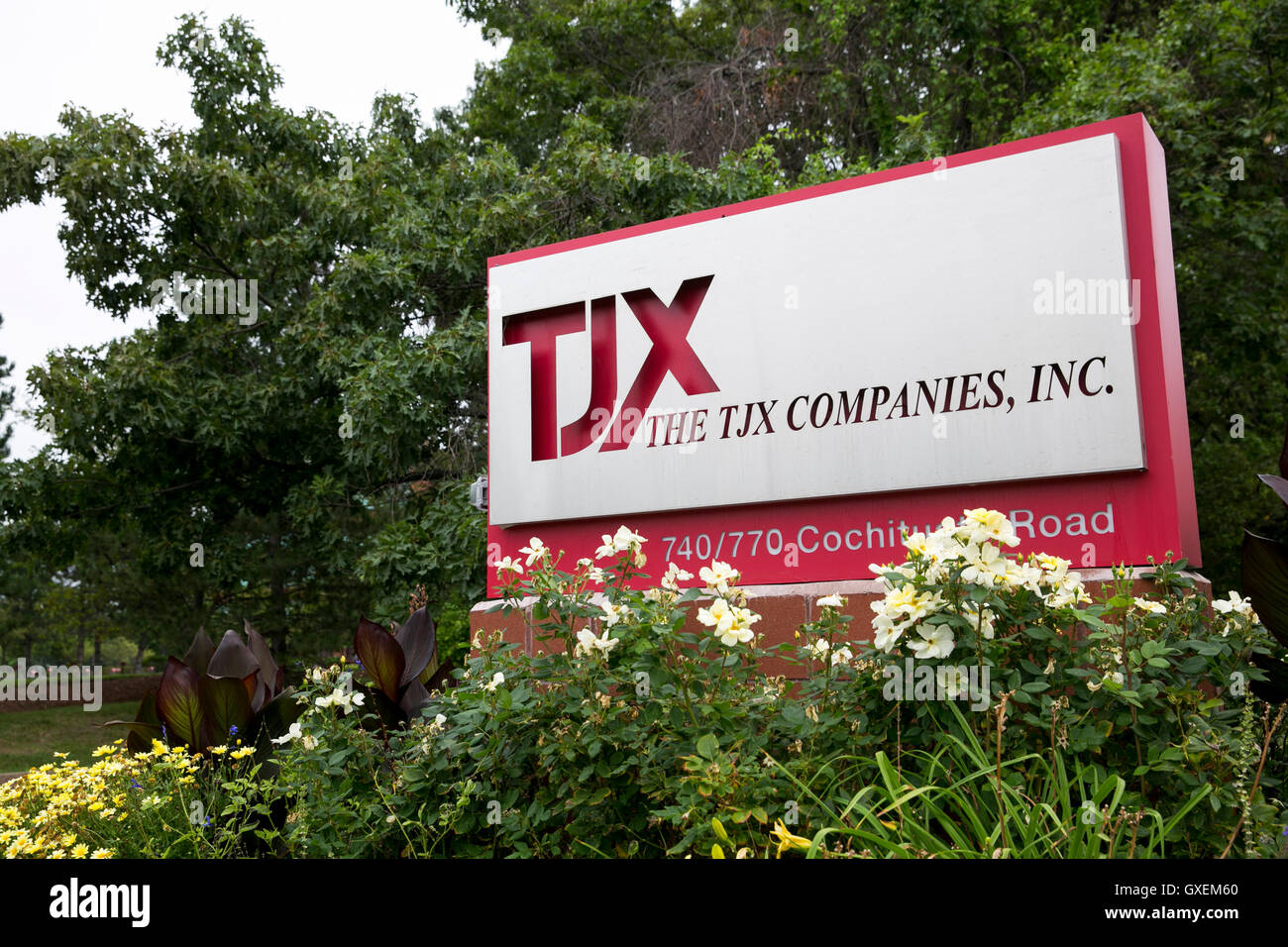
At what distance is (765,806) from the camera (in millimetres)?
2041

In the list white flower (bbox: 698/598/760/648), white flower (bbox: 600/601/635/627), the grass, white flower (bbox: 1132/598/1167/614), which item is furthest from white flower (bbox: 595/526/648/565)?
the grass

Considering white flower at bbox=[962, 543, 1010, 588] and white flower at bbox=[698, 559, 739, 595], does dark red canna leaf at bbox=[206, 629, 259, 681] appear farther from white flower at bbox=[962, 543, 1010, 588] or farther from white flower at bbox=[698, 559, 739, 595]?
white flower at bbox=[962, 543, 1010, 588]

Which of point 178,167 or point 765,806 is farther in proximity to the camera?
point 178,167

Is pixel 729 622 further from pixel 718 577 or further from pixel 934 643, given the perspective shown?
pixel 934 643

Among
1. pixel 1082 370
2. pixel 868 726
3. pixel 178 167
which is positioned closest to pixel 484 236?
pixel 178 167

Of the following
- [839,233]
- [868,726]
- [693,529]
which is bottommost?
[868,726]

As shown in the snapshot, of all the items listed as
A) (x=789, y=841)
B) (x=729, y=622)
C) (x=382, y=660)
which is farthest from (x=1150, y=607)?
(x=382, y=660)

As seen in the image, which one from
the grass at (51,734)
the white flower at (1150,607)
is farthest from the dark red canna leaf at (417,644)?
the grass at (51,734)

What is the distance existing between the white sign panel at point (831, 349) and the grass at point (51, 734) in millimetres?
9018

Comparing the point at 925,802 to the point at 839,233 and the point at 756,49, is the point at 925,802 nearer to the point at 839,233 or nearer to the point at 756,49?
the point at 839,233

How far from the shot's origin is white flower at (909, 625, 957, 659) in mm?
2070

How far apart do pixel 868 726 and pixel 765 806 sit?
1.12ft

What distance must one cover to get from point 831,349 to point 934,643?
58.6 inches
